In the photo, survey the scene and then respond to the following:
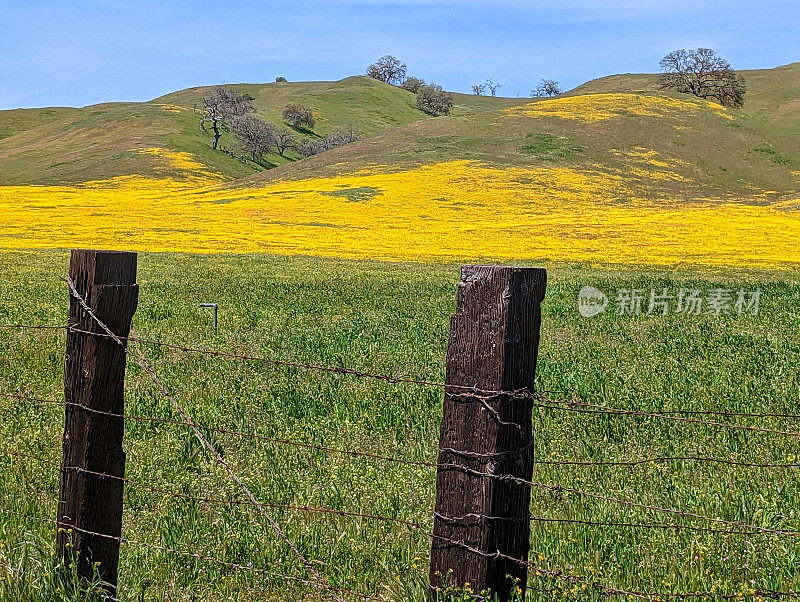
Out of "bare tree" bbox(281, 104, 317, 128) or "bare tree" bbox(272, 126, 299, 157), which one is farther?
"bare tree" bbox(281, 104, 317, 128)

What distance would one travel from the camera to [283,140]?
407 ft

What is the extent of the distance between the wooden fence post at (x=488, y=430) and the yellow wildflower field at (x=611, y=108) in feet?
285

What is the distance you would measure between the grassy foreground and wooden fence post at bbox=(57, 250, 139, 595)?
0.27 metres

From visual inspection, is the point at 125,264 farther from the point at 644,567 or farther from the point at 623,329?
the point at 623,329

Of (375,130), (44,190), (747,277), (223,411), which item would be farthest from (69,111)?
(223,411)

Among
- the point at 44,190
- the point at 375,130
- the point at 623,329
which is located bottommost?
the point at 623,329

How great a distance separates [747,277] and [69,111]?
17564cm

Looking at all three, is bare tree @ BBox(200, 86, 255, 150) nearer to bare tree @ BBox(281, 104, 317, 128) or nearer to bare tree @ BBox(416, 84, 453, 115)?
bare tree @ BBox(281, 104, 317, 128)

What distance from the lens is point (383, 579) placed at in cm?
455

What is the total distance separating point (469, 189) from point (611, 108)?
37.2 m

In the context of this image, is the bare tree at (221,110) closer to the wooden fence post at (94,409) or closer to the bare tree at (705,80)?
the bare tree at (705,80)

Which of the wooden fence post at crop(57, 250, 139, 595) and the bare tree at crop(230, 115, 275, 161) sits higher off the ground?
the bare tree at crop(230, 115, 275, 161)

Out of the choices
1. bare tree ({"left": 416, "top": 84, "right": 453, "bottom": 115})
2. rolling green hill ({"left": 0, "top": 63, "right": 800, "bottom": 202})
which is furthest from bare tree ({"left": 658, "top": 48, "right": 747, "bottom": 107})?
bare tree ({"left": 416, "top": 84, "right": 453, "bottom": 115})

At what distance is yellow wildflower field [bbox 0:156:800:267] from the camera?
3625 cm
